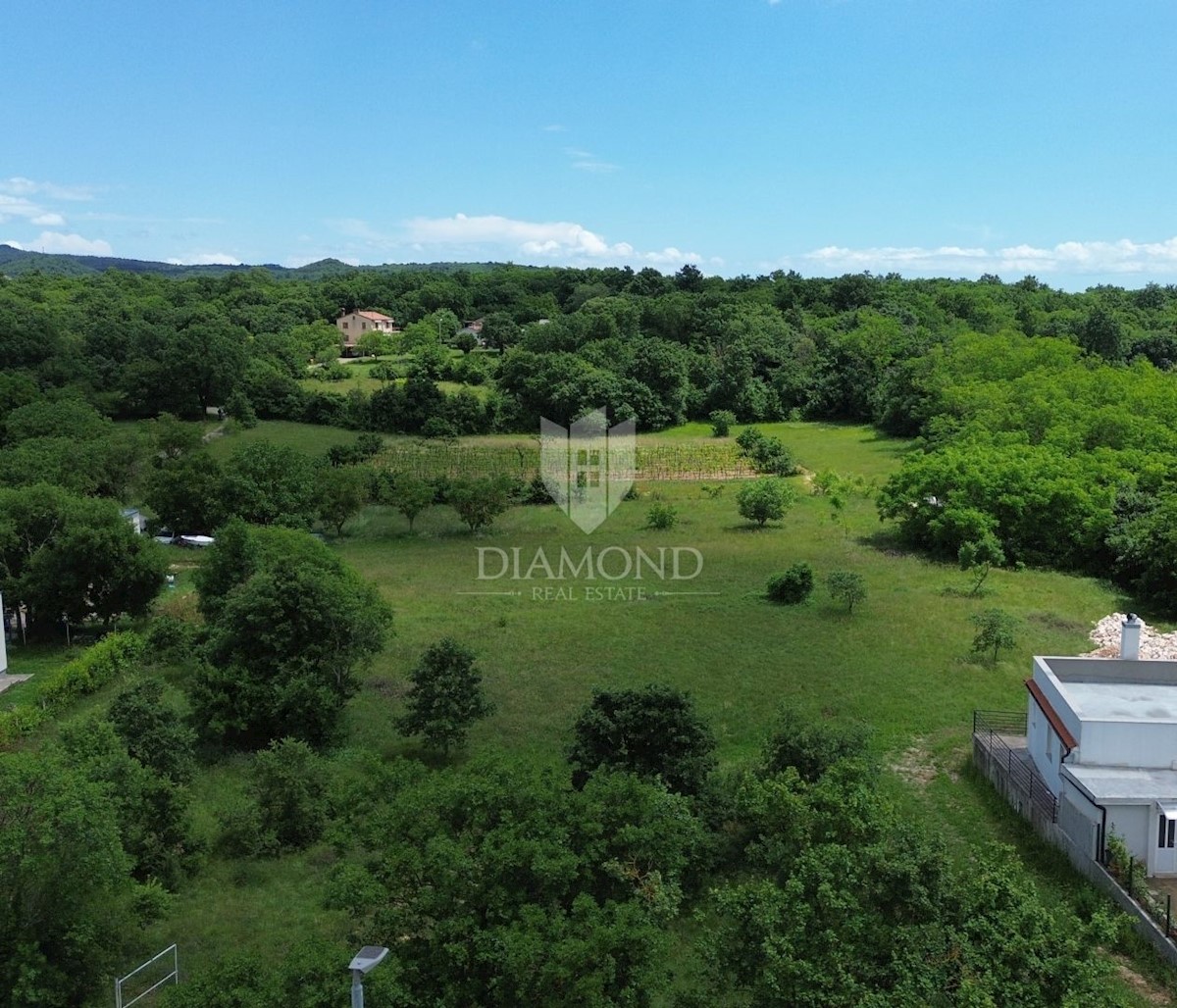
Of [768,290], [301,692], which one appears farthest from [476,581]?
[768,290]

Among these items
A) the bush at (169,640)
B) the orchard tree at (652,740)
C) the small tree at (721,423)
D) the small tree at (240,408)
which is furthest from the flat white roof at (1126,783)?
the small tree at (240,408)

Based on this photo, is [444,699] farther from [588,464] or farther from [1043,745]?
[588,464]

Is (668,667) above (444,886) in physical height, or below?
below

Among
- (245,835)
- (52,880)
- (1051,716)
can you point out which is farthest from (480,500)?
(52,880)

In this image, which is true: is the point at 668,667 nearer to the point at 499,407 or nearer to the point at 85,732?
the point at 85,732

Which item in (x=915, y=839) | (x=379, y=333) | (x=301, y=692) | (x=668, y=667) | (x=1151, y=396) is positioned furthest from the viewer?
(x=379, y=333)

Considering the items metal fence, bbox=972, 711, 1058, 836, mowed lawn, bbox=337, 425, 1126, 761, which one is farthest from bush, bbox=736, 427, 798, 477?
metal fence, bbox=972, 711, 1058, 836
